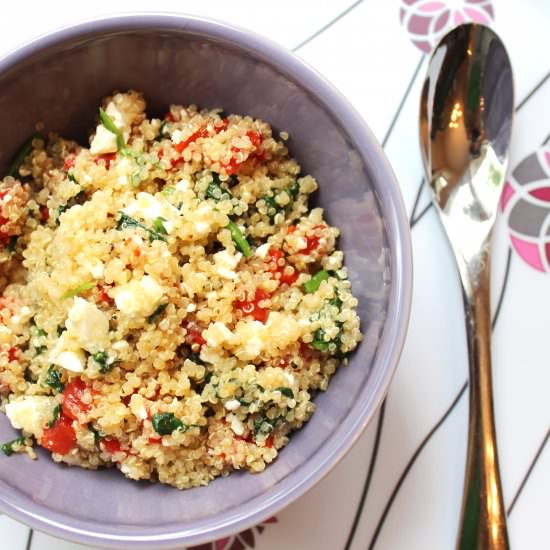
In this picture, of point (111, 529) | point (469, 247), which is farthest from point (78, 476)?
point (469, 247)

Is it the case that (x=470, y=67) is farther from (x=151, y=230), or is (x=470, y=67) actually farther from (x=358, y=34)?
(x=151, y=230)

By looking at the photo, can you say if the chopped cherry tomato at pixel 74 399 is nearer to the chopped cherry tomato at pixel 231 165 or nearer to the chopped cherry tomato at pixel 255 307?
the chopped cherry tomato at pixel 255 307

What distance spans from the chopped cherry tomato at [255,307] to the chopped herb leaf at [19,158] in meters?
0.45

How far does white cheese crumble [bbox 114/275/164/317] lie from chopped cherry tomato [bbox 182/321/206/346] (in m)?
0.08

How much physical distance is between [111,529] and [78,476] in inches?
5.2

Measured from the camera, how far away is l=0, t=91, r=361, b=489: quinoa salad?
106 cm

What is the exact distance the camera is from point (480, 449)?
1287 mm

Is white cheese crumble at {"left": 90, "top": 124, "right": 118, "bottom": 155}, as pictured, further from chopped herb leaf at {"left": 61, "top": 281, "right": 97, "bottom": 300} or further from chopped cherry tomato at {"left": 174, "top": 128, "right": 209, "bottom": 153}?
chopped herb leaf at {"left": 61, "top": 281, "right": 97, "bottom": 300}

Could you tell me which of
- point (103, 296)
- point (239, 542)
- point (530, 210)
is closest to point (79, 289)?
point (103, 296)

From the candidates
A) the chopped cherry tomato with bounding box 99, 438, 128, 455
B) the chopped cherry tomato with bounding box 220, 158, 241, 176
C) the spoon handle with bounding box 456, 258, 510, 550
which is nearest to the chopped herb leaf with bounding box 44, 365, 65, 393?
the chopped cherry tomato with bounding box 99, 438, 128, 455

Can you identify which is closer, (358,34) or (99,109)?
(99,109)

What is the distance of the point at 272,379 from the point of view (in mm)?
1061

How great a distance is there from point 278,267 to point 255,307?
0.08 metres

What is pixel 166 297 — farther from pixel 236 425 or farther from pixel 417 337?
pixel 417 337
